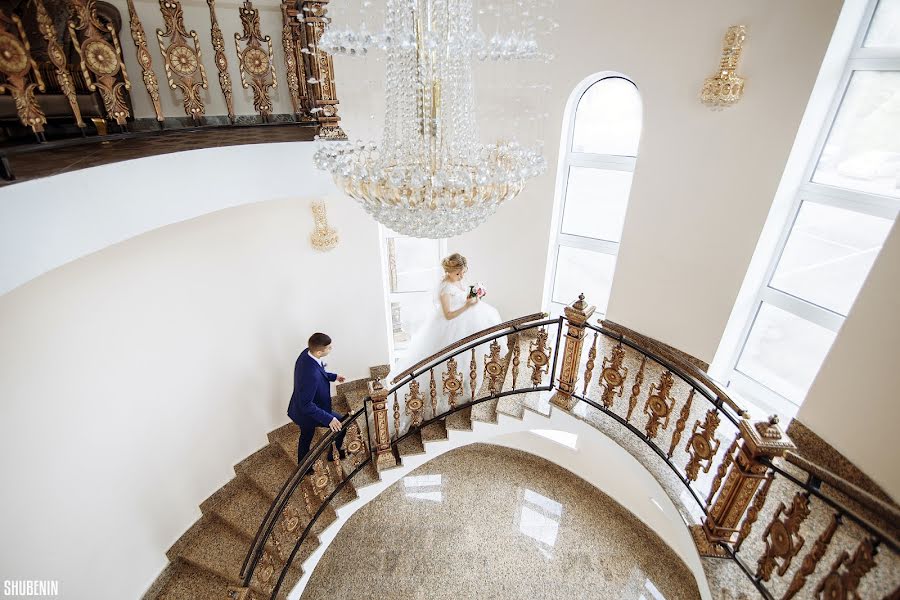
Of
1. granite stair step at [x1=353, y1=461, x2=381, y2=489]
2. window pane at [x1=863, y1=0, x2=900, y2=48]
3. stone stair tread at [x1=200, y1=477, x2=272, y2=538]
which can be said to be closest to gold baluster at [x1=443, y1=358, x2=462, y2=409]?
granite stair step at [x1=353, y1=461, x2=381, y2=489]

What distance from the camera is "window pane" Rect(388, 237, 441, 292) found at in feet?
21.4

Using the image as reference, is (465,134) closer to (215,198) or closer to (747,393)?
(215,198)

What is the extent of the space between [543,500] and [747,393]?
2.86 metres

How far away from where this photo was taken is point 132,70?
4172mm

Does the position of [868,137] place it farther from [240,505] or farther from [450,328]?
[240,505]

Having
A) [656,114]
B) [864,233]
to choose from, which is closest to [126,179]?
[656,114]

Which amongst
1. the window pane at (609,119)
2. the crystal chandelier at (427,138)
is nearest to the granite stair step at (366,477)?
the crystal chandelier at (427,138)

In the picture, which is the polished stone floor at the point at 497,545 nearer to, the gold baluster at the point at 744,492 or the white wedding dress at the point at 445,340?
the white wedding dress at the point at 445,340

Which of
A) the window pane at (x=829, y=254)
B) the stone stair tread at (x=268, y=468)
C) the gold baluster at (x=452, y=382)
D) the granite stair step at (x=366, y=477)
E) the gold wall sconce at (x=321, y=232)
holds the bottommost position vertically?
the stone stair tread at (x=268, y=468)

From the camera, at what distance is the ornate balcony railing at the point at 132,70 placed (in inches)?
105

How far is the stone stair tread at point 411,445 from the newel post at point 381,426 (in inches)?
6.1

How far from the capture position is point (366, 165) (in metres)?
2.22

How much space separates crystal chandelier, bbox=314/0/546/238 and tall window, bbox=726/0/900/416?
2.90 m

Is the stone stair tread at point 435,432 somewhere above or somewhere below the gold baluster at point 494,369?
below
